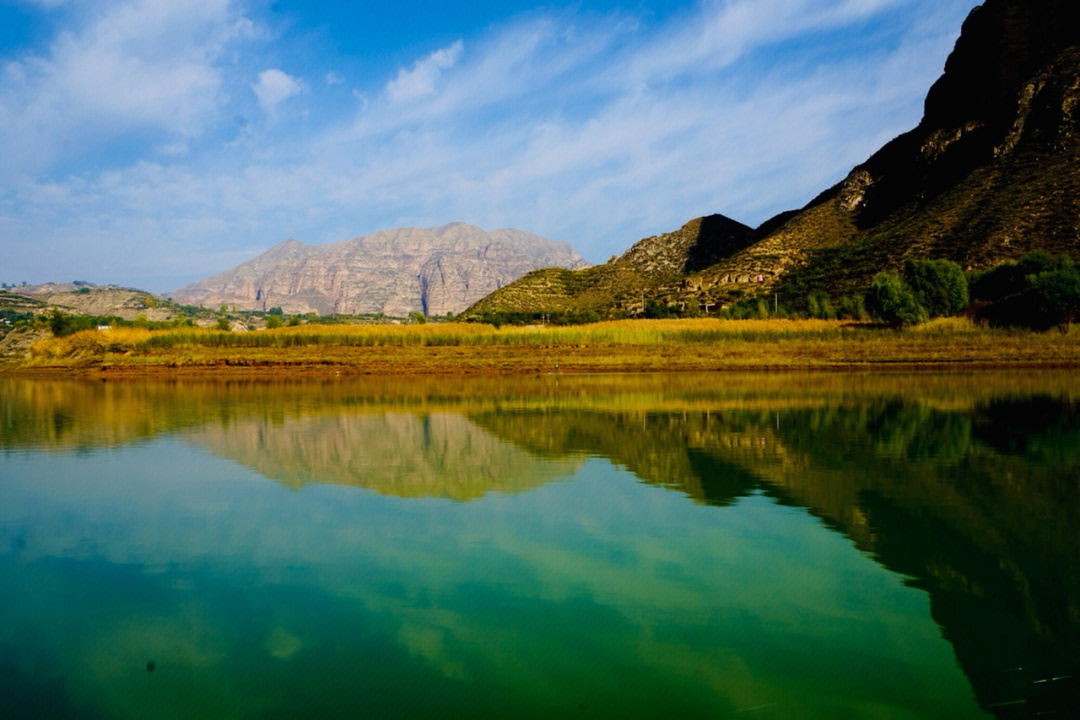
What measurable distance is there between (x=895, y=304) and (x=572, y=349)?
81.7 ft

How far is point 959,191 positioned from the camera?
73.4m

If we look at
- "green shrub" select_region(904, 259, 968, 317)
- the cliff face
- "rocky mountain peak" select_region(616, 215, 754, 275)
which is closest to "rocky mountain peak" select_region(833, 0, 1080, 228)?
the cliff face

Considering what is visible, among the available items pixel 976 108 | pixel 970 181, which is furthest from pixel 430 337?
pixel 976 108

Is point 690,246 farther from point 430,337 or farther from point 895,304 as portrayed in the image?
point 430,337

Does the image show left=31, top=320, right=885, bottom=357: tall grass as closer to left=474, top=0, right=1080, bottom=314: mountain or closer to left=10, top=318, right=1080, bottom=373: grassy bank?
left=10, top=318, right=1080, bottom=373: grassy bank

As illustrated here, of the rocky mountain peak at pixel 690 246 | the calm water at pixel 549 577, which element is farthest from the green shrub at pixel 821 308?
the rocky mountain peak at pixel 690 246

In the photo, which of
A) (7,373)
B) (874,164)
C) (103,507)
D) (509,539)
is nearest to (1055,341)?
(509,539)

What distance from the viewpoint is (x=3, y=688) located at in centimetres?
562

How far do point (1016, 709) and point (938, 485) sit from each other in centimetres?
749

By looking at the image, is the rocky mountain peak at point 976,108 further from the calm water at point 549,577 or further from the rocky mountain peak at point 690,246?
the calm water at point 549,577

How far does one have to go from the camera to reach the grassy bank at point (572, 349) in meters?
46.2

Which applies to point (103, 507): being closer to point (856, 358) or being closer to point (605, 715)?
point (605, 715)

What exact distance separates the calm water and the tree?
3870cm

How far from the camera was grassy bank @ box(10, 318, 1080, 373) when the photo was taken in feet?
152
